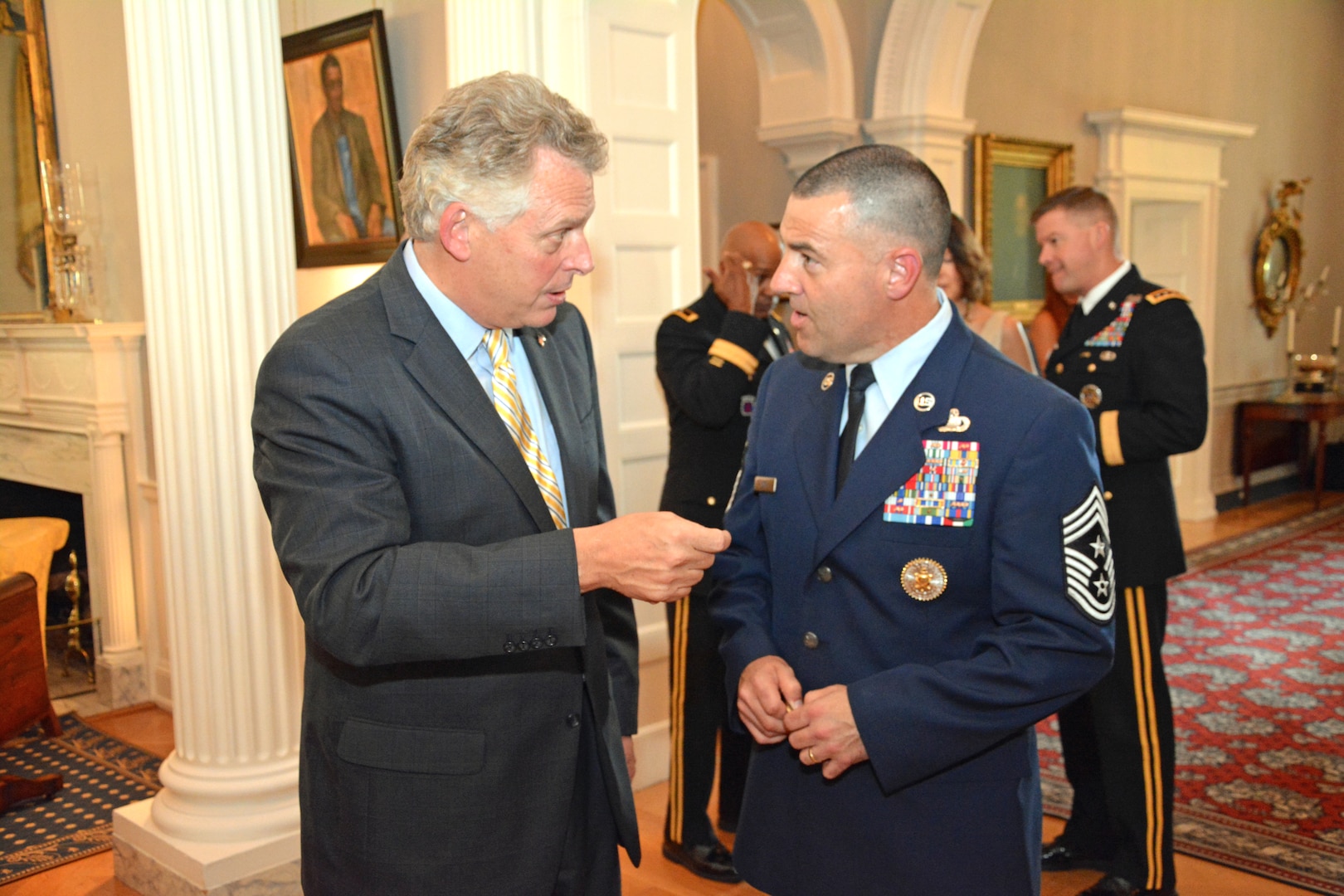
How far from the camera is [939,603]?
1.66 m

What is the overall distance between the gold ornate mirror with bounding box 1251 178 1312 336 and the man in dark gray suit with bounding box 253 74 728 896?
29.4 feet

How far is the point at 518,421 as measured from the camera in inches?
67.1

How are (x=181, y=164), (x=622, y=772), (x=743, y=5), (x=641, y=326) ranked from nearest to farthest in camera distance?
(x=622, y=772) → (x=181, y=164) → (x=641, y=326) → (x=743, y=5)

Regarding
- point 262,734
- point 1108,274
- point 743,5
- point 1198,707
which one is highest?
point 743,5

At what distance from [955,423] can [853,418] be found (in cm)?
18

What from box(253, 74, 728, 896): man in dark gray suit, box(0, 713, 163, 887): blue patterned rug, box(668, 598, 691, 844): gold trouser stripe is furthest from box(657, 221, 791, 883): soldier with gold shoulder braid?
box(0, 713, 163, 887): blue patterned rug

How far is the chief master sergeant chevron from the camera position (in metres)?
1.57

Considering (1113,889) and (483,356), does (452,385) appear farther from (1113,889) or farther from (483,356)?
(1113,889)

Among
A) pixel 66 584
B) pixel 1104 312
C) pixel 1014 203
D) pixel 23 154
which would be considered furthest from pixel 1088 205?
pixel 66 584

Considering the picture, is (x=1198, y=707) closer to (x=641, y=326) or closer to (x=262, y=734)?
(x=641, y=326)

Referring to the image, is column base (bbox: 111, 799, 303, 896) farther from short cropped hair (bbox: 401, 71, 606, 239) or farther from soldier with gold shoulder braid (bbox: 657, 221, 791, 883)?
short cropped hair (bbox: 401, 71, 606, 239)

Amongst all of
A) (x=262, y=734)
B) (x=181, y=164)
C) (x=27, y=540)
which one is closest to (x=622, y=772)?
(x=262, y=734)

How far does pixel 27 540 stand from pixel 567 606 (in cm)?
423

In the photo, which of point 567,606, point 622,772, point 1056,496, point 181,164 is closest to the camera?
point 567,606
